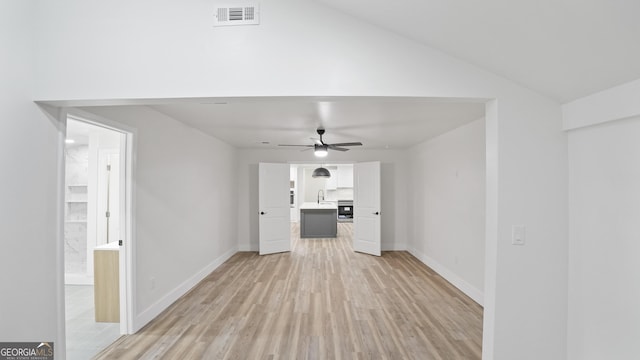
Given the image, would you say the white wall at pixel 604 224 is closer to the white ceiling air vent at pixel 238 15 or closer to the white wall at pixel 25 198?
the white ceiling air vent at pixel 238 15

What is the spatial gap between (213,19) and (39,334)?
2.54m

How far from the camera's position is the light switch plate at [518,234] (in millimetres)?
1945

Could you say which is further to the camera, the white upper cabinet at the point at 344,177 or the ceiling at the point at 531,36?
the white upper cabinet at the point at 344,177

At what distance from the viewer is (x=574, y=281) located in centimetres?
193

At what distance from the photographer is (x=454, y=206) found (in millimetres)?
4379

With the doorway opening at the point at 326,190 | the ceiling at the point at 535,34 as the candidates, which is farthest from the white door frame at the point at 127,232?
the doorway opening at the point at 326,190

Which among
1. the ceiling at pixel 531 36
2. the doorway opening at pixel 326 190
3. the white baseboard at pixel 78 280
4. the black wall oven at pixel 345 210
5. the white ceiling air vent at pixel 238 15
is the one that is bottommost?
the white baseboard at pixel 78 280

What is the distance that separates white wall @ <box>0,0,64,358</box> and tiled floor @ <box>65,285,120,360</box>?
623 mm

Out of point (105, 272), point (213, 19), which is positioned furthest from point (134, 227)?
point (213, 19)

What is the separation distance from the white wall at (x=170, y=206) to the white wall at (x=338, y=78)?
0.71m

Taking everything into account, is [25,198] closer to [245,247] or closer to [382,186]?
[245,247]

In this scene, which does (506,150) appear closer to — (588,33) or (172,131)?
(588,33)

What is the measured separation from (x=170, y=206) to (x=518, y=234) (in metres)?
3.75

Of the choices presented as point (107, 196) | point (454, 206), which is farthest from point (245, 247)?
point (454, 206)
